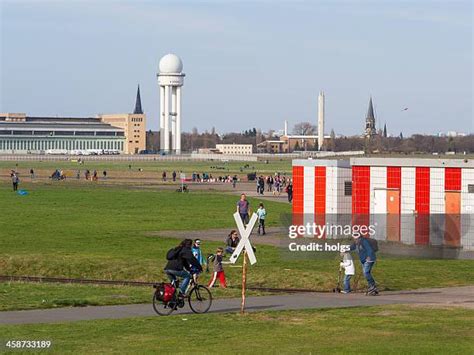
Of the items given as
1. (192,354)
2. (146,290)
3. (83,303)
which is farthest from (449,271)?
(192,354)

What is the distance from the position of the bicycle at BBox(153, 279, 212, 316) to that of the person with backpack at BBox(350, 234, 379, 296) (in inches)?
190

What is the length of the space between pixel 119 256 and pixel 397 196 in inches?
404

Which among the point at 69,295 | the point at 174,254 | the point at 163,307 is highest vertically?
the point at 174,254

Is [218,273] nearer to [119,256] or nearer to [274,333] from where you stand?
[119,256]

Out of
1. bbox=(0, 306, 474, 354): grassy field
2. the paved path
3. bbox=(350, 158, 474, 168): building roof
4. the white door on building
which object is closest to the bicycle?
the paved path

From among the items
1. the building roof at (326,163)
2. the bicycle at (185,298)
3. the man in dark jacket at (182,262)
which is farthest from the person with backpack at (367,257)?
the building roof at (326,163)

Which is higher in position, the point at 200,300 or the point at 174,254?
the point at 174,254

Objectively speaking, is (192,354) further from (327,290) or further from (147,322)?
(327,290)

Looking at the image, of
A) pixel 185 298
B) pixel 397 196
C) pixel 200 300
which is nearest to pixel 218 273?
pixel 185 298

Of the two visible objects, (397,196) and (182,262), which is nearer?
(182,262)

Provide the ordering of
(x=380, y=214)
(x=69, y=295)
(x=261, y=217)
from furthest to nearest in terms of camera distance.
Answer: (x=261, y=217) < (x=380, y=214) < (x=69, y=295)

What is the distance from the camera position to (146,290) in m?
27.6

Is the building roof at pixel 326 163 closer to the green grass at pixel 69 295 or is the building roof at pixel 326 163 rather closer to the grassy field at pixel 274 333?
the green grass at pixel 69 295

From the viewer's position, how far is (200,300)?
76.9ft
